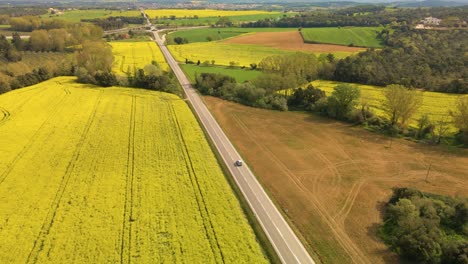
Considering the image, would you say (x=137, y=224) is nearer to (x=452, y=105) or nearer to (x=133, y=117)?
(x=133, y=117)

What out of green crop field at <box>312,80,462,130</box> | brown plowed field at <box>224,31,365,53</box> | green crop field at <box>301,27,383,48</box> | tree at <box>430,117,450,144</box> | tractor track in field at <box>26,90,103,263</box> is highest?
green crop field at <box>301,27,383,48</box>

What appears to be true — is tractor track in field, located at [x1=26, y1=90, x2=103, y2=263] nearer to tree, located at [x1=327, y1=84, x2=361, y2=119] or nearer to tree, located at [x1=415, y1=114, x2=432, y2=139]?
tree, located at [x1=327, y1=84, x2=361, y2=119]

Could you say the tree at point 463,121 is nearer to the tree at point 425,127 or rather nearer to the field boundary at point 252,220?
the tree at point 425,127

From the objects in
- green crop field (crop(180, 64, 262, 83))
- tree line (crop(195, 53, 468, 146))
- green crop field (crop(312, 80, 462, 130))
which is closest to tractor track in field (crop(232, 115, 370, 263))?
tree line (crop(195, 53, 468, 146))

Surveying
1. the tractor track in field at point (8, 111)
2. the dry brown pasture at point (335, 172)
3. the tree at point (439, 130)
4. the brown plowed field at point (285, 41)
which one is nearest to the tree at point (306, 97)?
the dry brown pasture at point (335, 172)

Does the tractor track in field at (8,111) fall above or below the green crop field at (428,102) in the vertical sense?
below

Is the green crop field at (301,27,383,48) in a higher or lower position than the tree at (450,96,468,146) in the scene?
higher

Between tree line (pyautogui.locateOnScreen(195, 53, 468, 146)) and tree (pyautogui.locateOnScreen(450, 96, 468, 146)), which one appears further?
tree line (pyautogui.locateOnScreen(195, 53, 468, 146))
